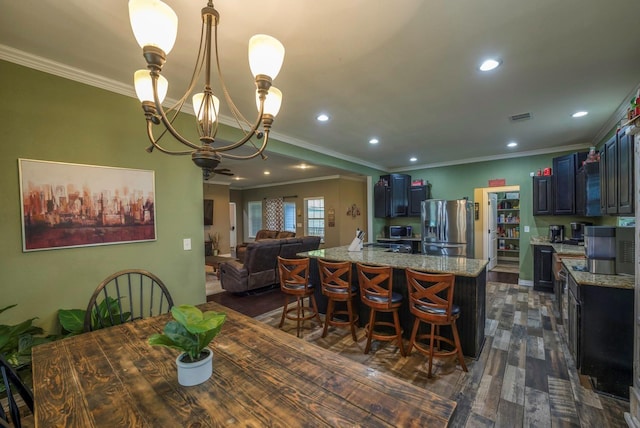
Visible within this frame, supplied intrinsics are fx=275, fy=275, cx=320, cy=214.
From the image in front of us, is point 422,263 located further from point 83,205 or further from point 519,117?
point 83,205

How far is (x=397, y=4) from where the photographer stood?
158 centimetres

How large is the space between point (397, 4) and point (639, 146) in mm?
1759

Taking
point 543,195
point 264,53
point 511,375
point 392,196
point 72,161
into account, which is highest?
point 264,53

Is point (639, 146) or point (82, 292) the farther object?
point (82, 292)

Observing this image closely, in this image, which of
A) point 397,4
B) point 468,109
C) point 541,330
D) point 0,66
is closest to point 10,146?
point 0,66

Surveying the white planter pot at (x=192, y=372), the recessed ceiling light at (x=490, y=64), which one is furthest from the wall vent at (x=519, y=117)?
the white planter pot at (x=192, y=372)

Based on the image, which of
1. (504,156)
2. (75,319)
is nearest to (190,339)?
(75,319)

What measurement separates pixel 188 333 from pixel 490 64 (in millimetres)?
2762

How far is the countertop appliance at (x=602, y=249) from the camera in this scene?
2.34 meters

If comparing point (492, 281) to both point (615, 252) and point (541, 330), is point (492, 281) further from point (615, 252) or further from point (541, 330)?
point (615, 252)

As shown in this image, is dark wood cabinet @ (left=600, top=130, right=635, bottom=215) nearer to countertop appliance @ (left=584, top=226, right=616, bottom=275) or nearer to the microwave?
countertop appliance @ (left=584, top=226, right=616, bottom=275)

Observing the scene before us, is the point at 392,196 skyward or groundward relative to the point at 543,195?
skyward

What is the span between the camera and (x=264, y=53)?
1342 millimetres

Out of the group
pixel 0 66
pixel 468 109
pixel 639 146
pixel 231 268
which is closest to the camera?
pixel 639 146
